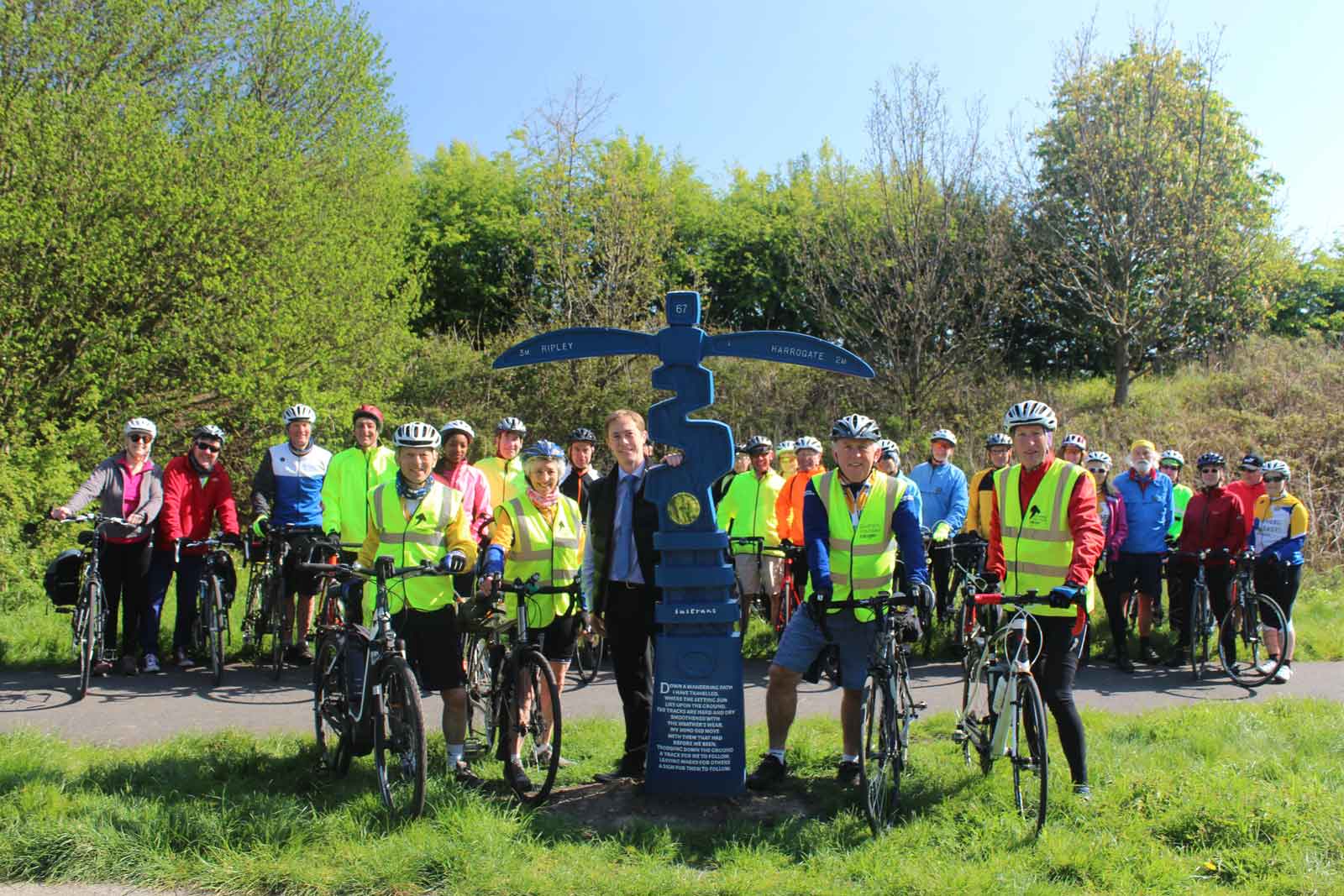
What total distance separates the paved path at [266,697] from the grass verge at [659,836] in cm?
97

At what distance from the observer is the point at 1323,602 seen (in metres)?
11.5

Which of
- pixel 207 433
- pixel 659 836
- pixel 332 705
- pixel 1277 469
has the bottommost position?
pixel 659 836

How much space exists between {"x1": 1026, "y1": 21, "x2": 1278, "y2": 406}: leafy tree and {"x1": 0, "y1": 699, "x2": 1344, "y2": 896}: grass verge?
1441 cm

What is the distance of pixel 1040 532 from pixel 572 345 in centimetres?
278

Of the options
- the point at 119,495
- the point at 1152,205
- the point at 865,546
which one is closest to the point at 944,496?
the point at 865,546

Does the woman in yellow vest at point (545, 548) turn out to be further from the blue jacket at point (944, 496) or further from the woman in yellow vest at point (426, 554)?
the blue jacket at point (944, 496)

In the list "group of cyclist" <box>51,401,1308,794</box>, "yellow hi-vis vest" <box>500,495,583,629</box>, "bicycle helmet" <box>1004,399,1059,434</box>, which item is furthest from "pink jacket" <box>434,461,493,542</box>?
"bicycle helmet" <box>1004,399,1059,434</box>

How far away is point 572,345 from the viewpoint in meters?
5.71

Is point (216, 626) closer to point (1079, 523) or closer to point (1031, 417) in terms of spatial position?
point (1031, 417)

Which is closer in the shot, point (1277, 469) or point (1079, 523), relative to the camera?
point (1079, 523)

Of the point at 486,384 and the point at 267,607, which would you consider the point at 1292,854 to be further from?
the point at 486,384

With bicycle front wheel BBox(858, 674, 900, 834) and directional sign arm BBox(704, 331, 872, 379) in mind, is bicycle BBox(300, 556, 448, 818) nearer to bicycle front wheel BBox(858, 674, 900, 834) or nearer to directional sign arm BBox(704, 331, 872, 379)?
directional sign arm BBox(704, 331, 872, 379)

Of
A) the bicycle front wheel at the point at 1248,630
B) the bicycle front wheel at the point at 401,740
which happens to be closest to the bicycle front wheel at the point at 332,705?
the bicycle front wheel at the point at 401,740

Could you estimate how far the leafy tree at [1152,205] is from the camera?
18156 millimetres
